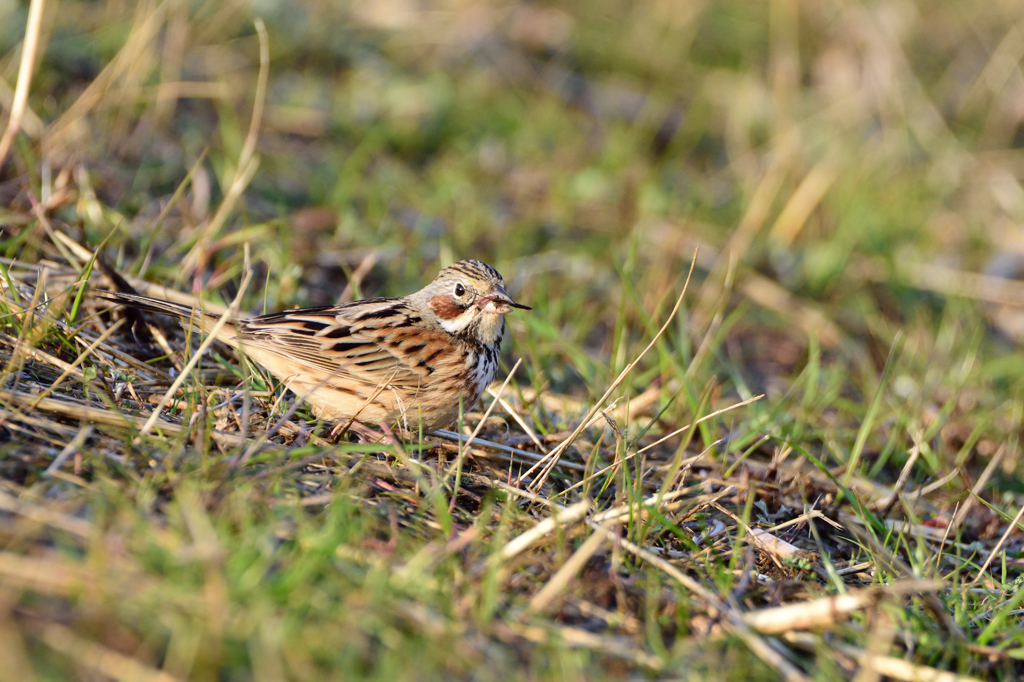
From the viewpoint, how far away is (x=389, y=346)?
4805mm

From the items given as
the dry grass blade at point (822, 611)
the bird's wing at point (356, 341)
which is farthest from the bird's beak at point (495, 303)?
the dry grass blade at point (822, 611)

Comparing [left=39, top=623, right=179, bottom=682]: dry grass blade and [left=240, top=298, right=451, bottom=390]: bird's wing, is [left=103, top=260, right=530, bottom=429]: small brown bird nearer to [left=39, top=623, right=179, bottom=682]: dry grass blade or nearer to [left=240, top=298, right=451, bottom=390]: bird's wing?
[left=240, top=298, right=451, bottom=390]: bird's wing

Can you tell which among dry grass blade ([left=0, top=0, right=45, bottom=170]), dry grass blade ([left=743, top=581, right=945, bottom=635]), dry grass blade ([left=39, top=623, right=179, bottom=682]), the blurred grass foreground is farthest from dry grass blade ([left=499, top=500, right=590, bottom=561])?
dry grass blade ([left=0, top=0, right=45, bottom=170])

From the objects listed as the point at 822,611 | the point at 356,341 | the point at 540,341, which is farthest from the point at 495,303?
the point at 822,611

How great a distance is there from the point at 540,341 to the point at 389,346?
149cm

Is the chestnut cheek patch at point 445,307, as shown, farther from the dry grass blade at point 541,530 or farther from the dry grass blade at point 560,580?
the dry grass blade at point 560,580

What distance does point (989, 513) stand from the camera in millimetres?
4969

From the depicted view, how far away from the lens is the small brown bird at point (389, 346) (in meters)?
4.43

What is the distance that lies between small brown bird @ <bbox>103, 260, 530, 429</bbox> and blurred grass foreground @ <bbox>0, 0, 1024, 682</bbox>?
0.19 metres

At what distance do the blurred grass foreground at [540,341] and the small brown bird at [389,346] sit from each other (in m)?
0.19

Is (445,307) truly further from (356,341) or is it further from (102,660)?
(102,660)

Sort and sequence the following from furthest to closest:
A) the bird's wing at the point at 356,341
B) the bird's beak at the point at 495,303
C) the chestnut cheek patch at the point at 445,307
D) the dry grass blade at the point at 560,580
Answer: the chestnut cheek patch at the point at 445,307
the bird's beak at the point at 495,303
the bird's wing at the point at 356,341
the dry grass blade at the point at 560,580

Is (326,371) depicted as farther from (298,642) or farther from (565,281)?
(565,281)

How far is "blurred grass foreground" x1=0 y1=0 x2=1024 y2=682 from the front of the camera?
2.99m
